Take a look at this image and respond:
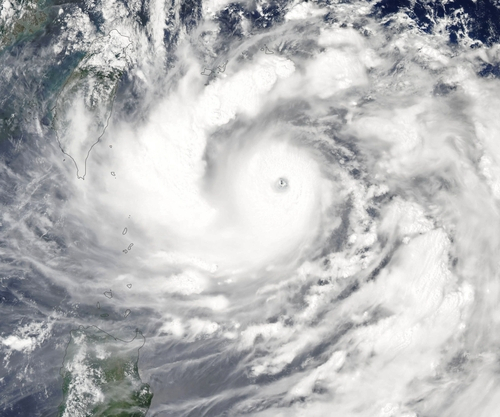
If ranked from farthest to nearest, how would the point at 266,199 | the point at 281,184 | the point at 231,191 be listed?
the point at 266,199
the point at 231,191
the point at 281,184

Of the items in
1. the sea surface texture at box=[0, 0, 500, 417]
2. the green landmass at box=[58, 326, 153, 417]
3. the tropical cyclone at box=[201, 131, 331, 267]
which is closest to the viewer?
the sea surface texture at box=[0, 0, 500, 417]

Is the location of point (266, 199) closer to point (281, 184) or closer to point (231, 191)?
point (281, 184)

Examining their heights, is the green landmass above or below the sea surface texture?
below

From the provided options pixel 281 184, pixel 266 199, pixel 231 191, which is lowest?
pixel 266 199

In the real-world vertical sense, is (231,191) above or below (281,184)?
below

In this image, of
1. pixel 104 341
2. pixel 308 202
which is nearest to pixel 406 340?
pixel 308 202

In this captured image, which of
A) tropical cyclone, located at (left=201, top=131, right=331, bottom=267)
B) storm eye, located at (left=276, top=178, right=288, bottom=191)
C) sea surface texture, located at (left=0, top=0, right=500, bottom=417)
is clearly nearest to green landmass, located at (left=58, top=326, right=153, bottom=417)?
sea surface texture, located at (left=0, top=0, right=500, bottom=417)

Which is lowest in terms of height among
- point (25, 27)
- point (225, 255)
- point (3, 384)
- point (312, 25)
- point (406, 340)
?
point (3, 384)

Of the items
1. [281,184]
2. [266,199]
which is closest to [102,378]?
[266,199]

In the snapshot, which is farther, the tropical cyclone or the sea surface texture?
the tropical cyclone

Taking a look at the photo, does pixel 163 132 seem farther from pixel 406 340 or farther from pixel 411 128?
→ pixel 406 340

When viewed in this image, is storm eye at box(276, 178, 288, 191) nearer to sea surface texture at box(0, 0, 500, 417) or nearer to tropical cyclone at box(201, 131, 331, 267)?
tropical cyclone at box(201, 131, 331, 267)
